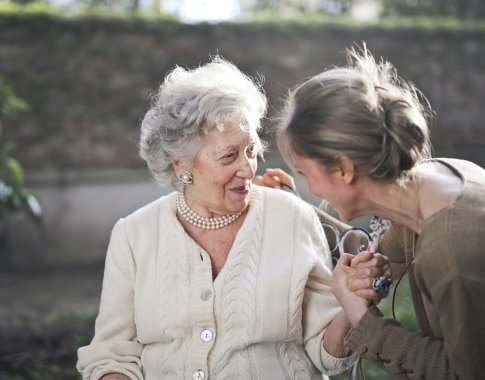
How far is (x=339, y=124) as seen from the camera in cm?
232

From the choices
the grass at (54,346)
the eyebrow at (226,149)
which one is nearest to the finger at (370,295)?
the eyebrow at (226,149)

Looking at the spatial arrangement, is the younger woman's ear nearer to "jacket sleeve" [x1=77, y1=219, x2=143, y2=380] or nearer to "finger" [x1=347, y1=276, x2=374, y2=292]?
"finger" [x1=347, y1=276, x2=374, y2=292]

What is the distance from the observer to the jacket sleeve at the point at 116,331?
305cm

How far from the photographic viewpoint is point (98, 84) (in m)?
10.2

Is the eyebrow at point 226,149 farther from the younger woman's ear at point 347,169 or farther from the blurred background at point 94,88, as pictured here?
the blurred background at point 94,88

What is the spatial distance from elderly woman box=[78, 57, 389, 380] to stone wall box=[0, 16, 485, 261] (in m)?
6.83

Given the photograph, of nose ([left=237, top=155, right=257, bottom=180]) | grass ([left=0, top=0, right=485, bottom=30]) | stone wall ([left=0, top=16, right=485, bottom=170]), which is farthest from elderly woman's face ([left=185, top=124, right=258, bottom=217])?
grass ([left=0, top=0, right=485, bottom=30])

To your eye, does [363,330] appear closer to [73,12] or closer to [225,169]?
[225,169]

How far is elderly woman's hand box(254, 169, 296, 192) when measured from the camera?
136 inches

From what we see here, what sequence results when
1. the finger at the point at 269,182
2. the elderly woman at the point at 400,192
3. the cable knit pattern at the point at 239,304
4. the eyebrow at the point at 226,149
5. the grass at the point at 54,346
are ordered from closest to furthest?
the elderly woman at the point at 400,192
the cable knit pattern at the point at 239,304
the eyebrow at the point at 226,149
the finger at the point at 269,182
the grass at the point at 54,346

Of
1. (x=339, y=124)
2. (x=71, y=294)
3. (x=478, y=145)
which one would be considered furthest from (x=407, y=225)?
(x=478, y=145)

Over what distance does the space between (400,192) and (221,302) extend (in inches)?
35.8

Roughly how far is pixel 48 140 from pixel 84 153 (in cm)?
50

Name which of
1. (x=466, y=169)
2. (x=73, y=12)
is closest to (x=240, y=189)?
(x=466, y=169)
